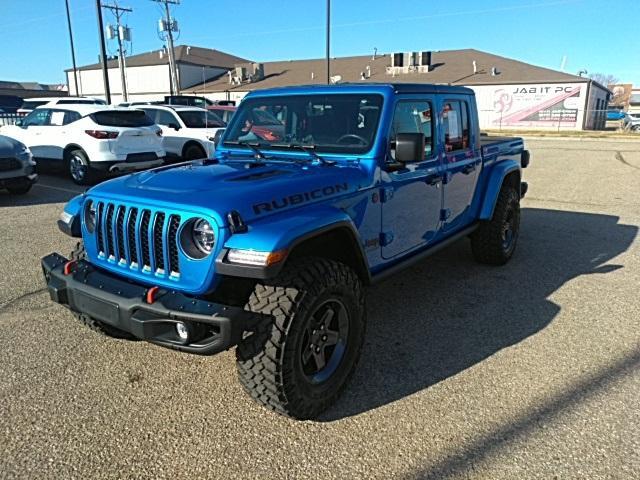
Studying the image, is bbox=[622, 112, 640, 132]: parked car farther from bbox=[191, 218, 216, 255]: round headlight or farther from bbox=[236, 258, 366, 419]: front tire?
bbox=[191, 218, 216, 255]: round headlight

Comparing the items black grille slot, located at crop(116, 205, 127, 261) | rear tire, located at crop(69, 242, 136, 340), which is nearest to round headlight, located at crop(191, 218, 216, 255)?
black grille slot, located at crop(116, 205, 127, 261)

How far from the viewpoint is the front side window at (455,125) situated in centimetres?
432

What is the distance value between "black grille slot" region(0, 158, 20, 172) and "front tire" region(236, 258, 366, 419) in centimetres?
758

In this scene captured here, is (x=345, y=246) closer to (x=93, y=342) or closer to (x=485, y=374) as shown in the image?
(x=485, y=374)

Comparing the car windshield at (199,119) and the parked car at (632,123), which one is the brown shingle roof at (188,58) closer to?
the parked car at (632,123)

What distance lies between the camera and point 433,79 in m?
41.5

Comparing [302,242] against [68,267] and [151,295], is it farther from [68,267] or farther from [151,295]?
[68,267]

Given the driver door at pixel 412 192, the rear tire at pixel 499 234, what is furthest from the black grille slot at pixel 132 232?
the rear tire at pixel 499 234

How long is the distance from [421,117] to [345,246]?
1.47 meters

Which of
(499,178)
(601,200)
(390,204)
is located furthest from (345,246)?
(601,200)

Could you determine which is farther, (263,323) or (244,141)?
(244,141)

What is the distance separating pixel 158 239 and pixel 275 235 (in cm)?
69

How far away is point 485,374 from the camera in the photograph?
10.8 feet

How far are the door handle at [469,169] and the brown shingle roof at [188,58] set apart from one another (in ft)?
178
